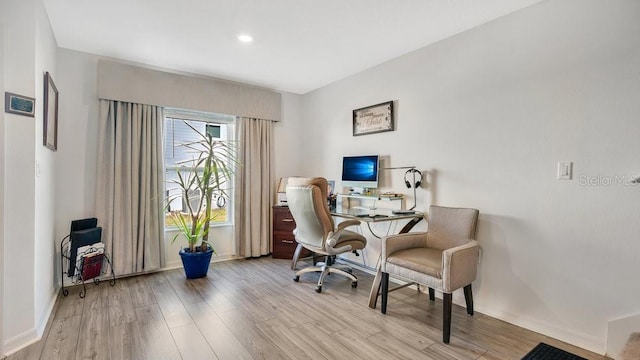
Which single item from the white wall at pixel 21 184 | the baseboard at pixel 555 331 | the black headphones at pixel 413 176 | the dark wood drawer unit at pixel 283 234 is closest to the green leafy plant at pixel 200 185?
the dark wood drawer unit at pixel 283 234

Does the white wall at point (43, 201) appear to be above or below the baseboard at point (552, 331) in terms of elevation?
above

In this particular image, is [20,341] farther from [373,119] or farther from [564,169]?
[564,169]

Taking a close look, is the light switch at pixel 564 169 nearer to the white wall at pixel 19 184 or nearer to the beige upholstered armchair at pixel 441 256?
the beige upholstered armchair at pixel 441 256

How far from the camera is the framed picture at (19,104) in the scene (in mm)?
1925

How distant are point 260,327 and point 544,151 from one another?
2.44 m

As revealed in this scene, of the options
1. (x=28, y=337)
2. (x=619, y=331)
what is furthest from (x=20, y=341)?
(x=619, y=331)

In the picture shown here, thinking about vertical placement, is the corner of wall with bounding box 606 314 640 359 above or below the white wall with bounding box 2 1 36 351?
below

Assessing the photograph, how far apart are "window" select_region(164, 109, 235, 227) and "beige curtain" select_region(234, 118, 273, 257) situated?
20cm

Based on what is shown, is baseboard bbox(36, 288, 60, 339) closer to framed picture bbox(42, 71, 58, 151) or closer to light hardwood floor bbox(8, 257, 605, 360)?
light hardwood floor bbox(8, 257, 605, 360)

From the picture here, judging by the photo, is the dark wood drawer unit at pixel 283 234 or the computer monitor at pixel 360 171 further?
the dark wood drawer unit at pixel 283 234

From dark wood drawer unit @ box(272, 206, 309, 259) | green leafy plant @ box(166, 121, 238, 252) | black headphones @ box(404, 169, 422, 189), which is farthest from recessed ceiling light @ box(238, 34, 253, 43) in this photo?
dark wood drawer unit @ box(272, 206, 309, 259)

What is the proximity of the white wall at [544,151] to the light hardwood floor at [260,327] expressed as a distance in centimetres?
34

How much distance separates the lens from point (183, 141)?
12.8ft

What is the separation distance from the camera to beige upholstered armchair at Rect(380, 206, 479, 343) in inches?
84.5
